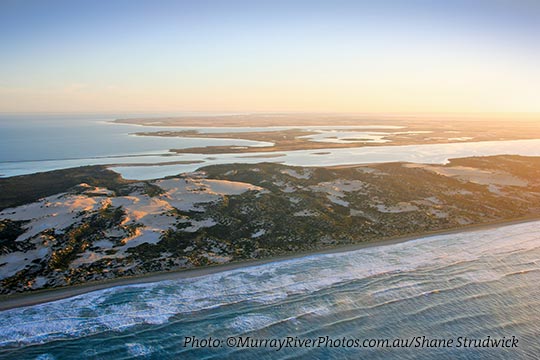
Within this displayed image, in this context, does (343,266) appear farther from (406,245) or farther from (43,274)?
(43,274)

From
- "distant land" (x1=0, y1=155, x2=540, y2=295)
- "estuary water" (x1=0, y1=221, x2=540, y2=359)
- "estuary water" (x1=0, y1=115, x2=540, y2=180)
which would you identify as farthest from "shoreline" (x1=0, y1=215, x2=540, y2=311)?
"estuary water" (x1=0, y1=115, x2=540, y2=180)

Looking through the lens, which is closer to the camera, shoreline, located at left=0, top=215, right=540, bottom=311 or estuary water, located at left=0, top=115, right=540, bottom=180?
shoreline, located at left=0, top=215, right=540, bottom=311

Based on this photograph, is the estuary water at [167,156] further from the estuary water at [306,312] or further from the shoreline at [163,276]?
the estuary water at [306,312]

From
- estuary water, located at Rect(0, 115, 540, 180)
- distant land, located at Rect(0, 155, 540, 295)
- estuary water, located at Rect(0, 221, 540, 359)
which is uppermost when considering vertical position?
estuary water, located at Rect(0, 115, 540, 180)

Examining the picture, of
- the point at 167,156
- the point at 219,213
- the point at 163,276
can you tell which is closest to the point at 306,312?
the point at 163,276

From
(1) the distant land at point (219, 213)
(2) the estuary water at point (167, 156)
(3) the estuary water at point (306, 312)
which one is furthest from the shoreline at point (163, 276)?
(2) the estuary water at point (167, 156)

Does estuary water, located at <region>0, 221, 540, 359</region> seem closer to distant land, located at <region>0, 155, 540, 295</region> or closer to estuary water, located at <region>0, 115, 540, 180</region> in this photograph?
distant land, located at <region>0, 155, 540, 295</region>

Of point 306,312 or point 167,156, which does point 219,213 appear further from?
point 167,156

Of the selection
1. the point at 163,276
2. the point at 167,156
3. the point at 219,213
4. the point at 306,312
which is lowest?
the point at 306,312
